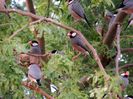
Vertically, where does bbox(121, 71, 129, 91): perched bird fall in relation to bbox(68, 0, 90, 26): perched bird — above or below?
below

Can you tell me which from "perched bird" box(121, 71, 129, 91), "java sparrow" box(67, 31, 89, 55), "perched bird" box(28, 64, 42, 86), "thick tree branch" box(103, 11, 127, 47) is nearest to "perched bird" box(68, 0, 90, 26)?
"java sparrow" box(67, 31, 89, 55)

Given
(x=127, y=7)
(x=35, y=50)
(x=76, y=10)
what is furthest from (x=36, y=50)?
(x=127, y=7)

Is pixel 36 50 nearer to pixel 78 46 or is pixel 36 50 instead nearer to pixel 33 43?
pixel 33 43

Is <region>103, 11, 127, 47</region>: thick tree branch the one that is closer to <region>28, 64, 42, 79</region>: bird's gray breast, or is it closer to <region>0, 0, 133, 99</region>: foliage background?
<region>0, 0, 133, 99</region>: foliage background

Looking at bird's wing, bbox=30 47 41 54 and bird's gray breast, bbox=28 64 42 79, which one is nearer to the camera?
bird's gray breast, bbox=28 64 42 79

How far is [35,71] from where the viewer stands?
465 cm

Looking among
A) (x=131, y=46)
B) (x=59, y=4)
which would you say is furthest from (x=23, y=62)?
(x=131, y=46)

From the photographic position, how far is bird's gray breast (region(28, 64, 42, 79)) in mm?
4629

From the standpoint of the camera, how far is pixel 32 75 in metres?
4.62

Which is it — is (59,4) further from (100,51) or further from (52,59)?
(52,59)

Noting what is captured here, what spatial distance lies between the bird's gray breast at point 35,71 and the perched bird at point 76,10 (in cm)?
94

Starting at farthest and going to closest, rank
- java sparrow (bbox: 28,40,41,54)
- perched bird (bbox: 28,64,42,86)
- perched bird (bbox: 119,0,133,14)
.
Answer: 1. java sparrow (bbox: 28,40,41,54)
2. perched bird (bbox: 119,0,133,14)
3. perched bird (bbox: 28,64,42,86)

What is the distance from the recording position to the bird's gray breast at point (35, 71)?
463 centimetres

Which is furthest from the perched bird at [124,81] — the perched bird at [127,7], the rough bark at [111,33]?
the perched bird at [127,7]
